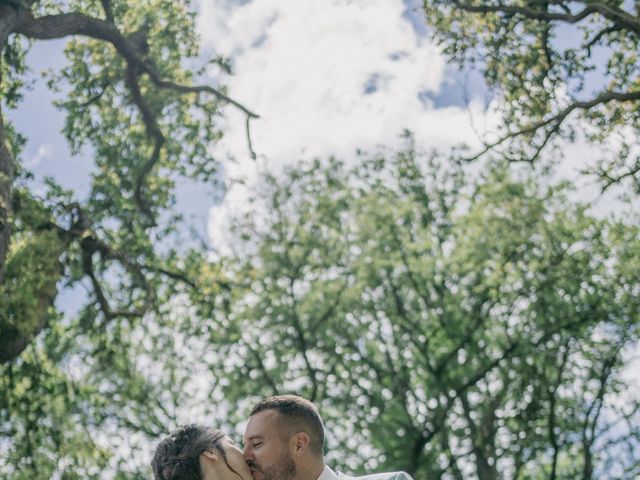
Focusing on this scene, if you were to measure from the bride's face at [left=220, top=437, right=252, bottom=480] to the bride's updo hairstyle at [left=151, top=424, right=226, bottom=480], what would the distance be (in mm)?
36

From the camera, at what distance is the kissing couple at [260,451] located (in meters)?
4.74

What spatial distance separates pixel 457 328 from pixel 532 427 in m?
3.41

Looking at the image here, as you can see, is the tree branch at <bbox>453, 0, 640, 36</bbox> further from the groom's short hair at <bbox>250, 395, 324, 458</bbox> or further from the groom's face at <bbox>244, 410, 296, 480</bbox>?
the groom's face at <bbox>244, 410, 296, 480</bbox>

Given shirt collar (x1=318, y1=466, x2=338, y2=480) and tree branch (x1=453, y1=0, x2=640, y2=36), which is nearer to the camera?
shirt collar (x1=318, y1=466, x2=338, y2=480)

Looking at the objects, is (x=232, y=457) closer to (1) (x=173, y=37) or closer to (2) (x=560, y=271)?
(1) (x=173, y=37)

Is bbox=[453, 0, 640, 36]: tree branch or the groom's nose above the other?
bbox=[453, 0, 640, 36]: tree branch

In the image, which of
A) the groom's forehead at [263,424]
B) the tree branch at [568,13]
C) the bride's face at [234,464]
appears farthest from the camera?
the tree branch at [568,13]

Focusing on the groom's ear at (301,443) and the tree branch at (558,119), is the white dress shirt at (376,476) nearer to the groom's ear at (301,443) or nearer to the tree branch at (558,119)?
the groom's ear at (301,443)

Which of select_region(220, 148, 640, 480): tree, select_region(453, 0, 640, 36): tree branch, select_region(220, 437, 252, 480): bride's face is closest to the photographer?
select_region(220, 437, 252, 480): bride's face

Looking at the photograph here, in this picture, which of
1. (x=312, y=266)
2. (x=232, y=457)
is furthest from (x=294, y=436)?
(x=312, y=266)

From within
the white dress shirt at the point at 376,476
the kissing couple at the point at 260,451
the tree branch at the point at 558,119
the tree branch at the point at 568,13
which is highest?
the tree branch at the point at 568,13

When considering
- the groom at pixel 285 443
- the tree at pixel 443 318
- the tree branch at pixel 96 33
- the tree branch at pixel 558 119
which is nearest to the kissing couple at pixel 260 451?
the groom at pixel 285 443

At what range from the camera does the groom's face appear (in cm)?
508

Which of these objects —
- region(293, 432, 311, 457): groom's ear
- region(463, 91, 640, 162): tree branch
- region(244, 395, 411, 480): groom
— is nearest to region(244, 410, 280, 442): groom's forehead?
region(244, 395, 411, 480): groom
